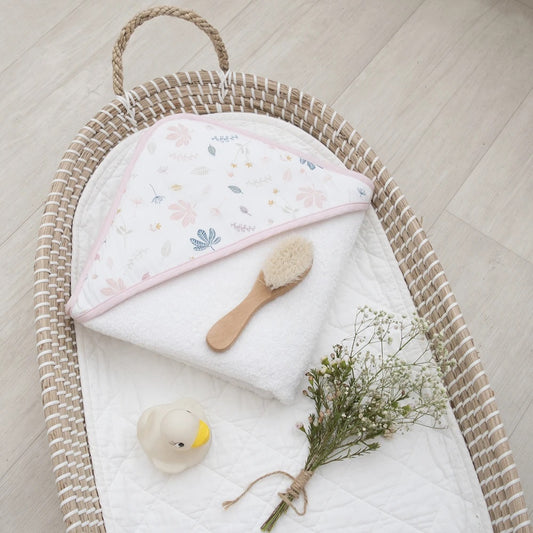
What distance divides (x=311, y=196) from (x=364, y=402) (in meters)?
0.37

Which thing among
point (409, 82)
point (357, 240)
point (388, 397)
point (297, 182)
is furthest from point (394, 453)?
point (409, 82)

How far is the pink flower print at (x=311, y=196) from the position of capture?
3.31 ft

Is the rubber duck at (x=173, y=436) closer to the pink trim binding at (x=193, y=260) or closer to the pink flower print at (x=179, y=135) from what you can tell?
the pink trim binding at (x=193, y=260)

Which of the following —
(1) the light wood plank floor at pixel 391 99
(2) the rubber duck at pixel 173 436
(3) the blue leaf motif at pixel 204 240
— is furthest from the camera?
(1) the light wood plank floor at pixel 391 99

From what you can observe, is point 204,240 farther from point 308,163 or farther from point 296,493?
point 296,493

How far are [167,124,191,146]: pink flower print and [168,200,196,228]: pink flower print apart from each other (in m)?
0.12

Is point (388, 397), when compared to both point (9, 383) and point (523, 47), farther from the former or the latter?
point (523, 47)

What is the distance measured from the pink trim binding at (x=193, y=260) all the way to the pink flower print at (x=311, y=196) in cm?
2

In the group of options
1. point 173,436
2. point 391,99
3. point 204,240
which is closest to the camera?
point 173,436

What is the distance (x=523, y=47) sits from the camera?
148 centimetres

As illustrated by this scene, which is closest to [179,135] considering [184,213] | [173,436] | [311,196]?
[184,213]

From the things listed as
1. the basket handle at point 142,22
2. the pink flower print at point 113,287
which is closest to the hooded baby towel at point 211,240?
the pink flower print at point 113,287

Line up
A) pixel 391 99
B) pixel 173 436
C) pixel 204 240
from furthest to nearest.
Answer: pixel 391 99 < pixel 204 240 < pixel 173 436

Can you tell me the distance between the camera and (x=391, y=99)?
1413mm
